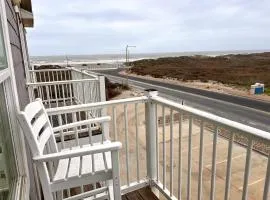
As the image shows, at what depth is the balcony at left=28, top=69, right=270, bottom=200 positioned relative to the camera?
1.25 meters

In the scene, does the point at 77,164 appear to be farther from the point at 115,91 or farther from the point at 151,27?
the point at 151,27

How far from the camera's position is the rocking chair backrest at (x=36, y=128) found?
1.24 metres

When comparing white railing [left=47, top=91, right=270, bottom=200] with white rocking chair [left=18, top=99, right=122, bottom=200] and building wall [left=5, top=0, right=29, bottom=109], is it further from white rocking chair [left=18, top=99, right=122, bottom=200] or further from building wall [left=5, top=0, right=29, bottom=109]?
building wall [left=5, top=0, right=29, bottom=109]

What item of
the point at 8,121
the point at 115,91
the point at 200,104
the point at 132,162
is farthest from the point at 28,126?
the point at 115,91

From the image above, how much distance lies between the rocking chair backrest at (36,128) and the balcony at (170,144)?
144 mm

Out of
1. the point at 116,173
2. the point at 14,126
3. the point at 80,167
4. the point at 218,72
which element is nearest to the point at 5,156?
the point at 14,126

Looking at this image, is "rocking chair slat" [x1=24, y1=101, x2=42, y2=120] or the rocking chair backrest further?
"rocking chair slat" [x1=24, y1=101, x2=42, y2=120]

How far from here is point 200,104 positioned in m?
10.7

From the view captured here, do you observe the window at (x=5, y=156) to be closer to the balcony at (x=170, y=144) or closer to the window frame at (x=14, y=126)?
the window frame at (x=14, y=126)

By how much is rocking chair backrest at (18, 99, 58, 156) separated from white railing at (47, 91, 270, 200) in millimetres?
139

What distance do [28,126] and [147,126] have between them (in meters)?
1.20

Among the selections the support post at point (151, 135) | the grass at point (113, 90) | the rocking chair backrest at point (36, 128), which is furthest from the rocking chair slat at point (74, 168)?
the grass at point (113, 90)

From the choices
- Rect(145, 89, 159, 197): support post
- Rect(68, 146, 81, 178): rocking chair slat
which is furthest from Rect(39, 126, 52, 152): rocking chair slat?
Rect(145, 89, 159, 197): support post

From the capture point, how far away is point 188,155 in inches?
64.0
